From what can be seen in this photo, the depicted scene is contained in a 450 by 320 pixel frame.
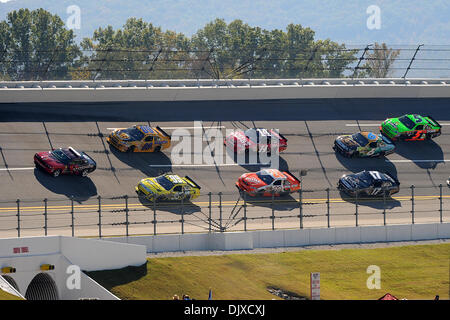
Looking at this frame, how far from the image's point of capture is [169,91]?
5359 centimetres

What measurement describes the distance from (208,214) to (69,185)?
7123mm

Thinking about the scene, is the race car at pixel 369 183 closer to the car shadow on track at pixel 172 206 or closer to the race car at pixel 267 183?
the race car at pixel 267 183

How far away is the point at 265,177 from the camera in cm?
4169

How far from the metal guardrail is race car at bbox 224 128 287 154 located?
868cm

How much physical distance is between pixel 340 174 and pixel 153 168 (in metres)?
9.43

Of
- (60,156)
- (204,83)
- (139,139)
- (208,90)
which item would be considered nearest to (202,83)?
(204,83)

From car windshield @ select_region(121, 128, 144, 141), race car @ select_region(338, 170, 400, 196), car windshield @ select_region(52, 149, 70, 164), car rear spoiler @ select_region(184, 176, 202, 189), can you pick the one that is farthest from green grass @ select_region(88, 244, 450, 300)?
car windshield @ select_region(121, 128, 144, 141)

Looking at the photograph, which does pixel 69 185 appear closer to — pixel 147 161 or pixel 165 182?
pixel 165 182

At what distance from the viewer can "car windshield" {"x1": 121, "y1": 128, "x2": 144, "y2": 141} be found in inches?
1799

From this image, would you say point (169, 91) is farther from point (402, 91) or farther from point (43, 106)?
point (402, 91)

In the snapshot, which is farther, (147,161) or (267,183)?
(147,161)

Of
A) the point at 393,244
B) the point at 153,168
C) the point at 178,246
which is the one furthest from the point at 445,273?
the point at 153,168

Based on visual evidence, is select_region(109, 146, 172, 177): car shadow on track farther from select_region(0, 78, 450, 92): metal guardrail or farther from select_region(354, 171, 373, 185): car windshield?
select_region(354, 171, 373, 185): car windshield

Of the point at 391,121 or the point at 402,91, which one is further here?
the point at 402,91
